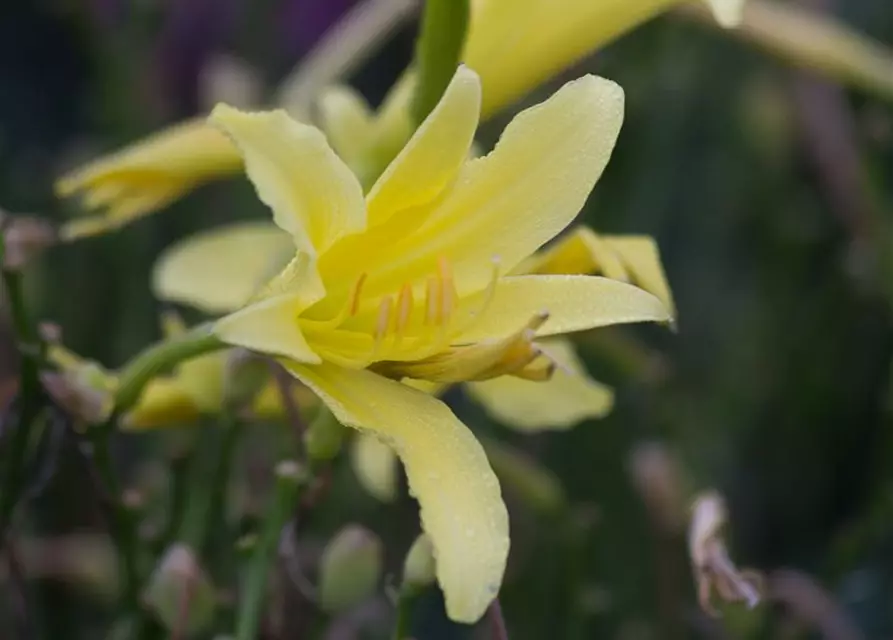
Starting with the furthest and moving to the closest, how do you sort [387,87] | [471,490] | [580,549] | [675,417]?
[387,87]
[675,417]
[580,549]
[471,490]

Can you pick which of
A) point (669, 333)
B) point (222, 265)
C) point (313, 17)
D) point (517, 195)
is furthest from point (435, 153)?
point (313, 17)

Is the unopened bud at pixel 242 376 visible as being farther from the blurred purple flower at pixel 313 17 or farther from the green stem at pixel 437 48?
the blurred purple flower at pixel 313 17

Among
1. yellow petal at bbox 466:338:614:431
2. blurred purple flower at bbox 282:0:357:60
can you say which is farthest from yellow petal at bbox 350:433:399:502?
blurred purple flower at bbox 282:0:357:60

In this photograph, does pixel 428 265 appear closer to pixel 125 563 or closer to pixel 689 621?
pixel 125 563

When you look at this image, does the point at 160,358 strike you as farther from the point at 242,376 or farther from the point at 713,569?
the point at 713,569

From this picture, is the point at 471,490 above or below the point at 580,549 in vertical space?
above

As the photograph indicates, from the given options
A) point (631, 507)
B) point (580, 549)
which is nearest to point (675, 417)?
point (631, 507)

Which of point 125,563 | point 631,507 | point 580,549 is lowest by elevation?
point 631,507
